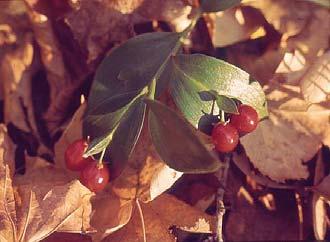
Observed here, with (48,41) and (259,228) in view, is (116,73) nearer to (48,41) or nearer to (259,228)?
(48,41)

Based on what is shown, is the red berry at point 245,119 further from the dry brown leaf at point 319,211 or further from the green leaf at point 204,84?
the dry brown leaf at point 319,211

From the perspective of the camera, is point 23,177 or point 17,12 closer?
point 23,177

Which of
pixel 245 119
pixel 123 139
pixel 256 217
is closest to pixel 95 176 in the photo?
pixel 123 139

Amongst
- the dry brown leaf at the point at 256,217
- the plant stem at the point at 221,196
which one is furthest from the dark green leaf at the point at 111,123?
the dry brown leaf at the point at 256,217

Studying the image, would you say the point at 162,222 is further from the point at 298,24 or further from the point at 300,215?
the point at 298,24

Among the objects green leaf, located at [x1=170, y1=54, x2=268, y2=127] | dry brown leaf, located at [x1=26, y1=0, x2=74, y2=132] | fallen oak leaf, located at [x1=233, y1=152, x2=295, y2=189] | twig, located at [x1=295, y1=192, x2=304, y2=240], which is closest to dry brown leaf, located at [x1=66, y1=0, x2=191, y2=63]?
dry brown leaf, located at [x1=26, y1=0, x2=74, y2=132]

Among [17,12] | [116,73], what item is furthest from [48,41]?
[116,73]
